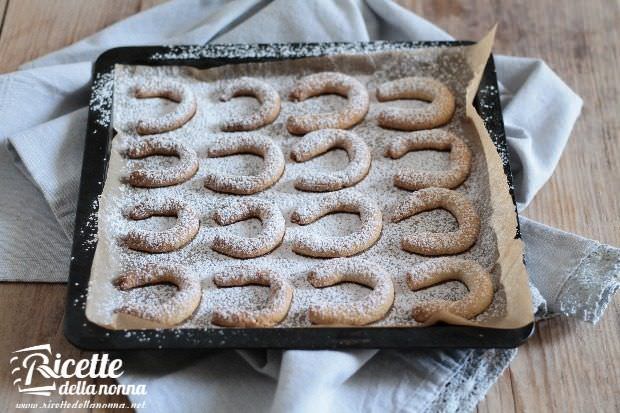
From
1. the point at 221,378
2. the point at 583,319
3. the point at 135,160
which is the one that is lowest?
the point at 583,319

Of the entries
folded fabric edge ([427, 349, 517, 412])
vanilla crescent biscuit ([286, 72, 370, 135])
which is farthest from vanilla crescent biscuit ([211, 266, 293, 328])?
vanilla crescent biscuit ([286, 72, 370, 135])

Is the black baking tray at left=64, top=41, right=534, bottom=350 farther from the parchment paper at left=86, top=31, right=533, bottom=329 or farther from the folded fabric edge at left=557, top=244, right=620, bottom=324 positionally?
the folded fabric edge at left=557, top=244, right=620, bottom=324

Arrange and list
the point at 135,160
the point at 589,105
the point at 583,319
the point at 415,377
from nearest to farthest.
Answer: the point at 415,377, the point at 583,319, the point at 135,160, the point at 589,105

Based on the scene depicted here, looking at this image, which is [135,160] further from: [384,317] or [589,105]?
[589,105]

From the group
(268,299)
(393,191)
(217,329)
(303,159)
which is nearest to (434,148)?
(393,191)

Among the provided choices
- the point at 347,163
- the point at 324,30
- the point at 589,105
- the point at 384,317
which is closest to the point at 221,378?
the point at 384,317

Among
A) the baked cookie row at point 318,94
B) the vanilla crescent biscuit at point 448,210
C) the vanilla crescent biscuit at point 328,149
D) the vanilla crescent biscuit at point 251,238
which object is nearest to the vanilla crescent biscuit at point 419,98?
the baked cookie row at point 318,94

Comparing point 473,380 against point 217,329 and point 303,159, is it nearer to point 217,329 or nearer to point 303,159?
point 217,329
